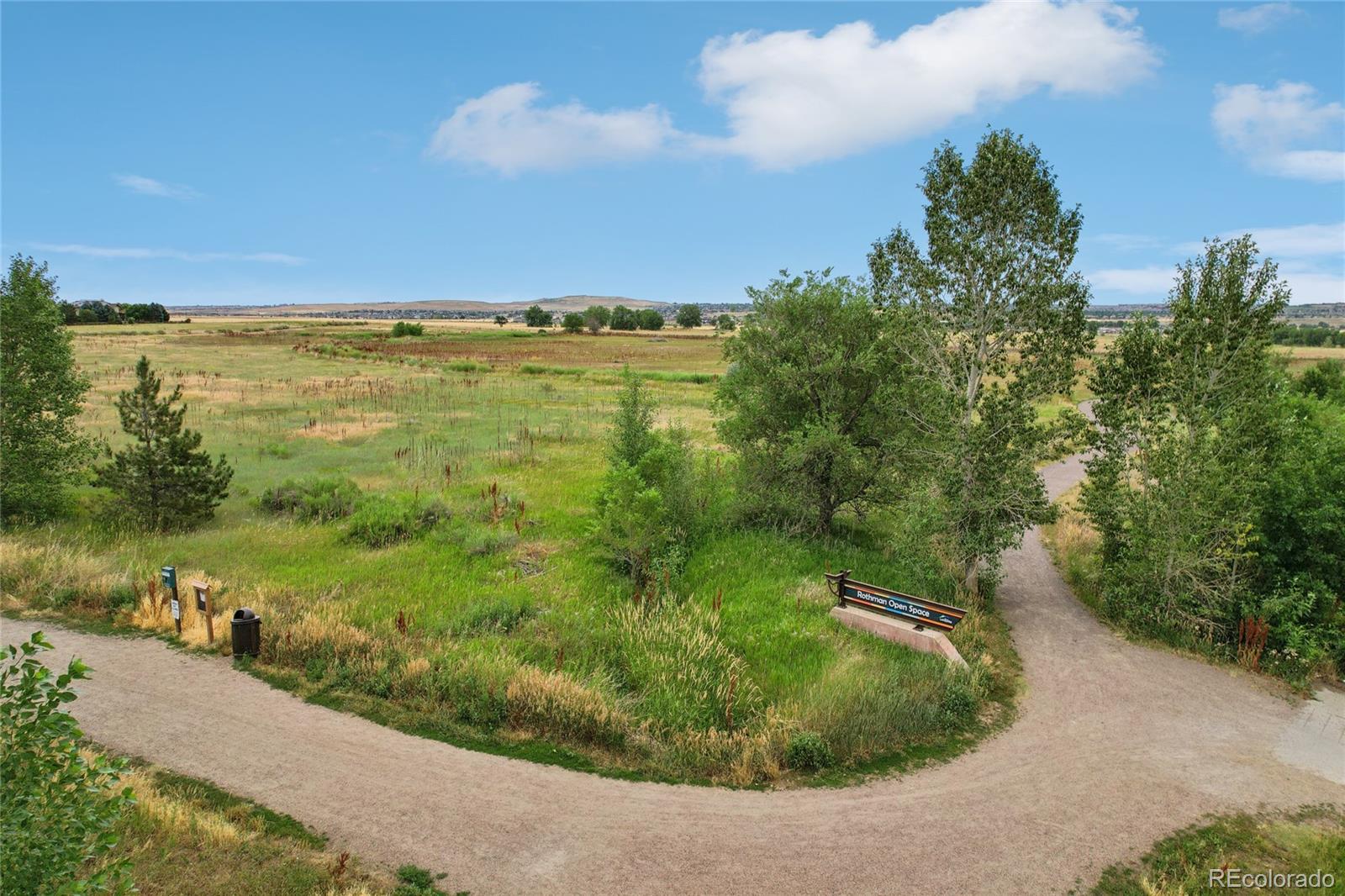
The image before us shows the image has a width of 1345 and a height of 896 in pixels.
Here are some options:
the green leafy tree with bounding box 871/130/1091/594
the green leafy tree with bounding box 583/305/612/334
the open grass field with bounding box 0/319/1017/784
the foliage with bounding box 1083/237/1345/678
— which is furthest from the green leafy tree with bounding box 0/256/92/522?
the green leafy tree with bounding box 583/305/612/334

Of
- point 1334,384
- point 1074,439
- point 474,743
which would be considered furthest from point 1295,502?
point 1334,384

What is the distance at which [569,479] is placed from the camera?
27.2 metres

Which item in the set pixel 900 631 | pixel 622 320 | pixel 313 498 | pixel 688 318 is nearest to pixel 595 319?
pixel 622 320

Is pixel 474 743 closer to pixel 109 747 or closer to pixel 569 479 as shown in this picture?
pixel 109 747

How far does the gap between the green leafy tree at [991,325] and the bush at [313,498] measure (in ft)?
56.0

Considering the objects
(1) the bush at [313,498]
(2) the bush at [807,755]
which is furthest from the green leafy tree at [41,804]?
(1) the bush at [313,498]

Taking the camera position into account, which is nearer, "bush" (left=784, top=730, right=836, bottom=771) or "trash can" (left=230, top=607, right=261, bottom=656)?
"bush" (left=784, top=730, right=836, bottom=771)

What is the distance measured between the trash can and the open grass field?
9.2 inches

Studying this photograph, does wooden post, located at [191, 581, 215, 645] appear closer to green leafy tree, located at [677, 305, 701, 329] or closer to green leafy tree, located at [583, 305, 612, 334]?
green leafy tree, located at [583, 305, 612, 334]

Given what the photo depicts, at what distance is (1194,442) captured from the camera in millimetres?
14914

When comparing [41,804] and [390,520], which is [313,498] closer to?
[390,520]

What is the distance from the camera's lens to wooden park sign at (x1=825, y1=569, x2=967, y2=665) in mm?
13914

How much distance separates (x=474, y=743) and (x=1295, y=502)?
16.7m

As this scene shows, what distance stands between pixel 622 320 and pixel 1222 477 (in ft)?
462
